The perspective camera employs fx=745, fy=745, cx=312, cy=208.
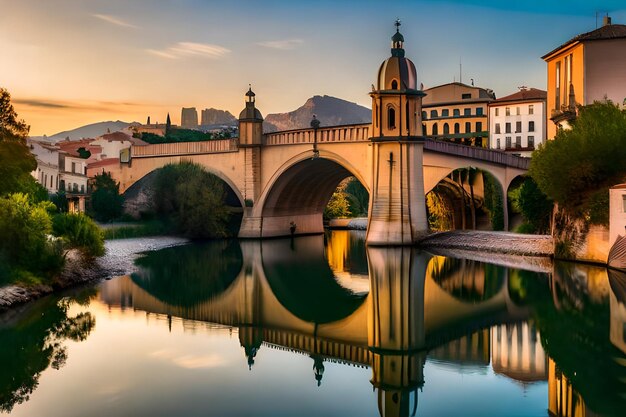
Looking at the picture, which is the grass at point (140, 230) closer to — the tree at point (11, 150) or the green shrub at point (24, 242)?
the tree at point (11, 150)

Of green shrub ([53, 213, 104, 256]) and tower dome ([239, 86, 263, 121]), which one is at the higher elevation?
tower dome ([239, 86, 263, 121])

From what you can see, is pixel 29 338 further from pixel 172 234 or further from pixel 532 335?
pixel 172 234

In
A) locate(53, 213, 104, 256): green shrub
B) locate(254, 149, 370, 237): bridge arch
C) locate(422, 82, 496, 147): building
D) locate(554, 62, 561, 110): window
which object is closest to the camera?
locate(53, 213, 104, 256): green shrub

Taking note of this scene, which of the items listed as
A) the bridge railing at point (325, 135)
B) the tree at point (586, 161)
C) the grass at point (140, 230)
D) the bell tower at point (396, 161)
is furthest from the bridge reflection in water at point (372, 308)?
the bridge railing at point (325, 135)

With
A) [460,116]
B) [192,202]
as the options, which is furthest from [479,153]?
[460,116]

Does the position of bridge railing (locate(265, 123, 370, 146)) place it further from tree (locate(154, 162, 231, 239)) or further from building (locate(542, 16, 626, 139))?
building (locate(542, 16, 626, 139))

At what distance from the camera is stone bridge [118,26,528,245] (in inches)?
1599

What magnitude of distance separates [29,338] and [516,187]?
109 ft

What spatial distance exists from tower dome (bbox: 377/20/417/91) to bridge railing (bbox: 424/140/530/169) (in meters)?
3.84

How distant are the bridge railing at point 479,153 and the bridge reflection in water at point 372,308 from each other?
6.90 metres

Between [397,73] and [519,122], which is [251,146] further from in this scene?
[519,122]

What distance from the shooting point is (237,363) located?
1630 cm

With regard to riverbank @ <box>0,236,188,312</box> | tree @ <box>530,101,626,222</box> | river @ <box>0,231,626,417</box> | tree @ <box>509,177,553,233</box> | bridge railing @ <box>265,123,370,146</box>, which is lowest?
river @ <box>0,231,626,417</box>

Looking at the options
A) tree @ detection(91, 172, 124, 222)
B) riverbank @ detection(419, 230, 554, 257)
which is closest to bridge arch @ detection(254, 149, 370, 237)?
riverbank @ detection(419, 230, 554, 257)
